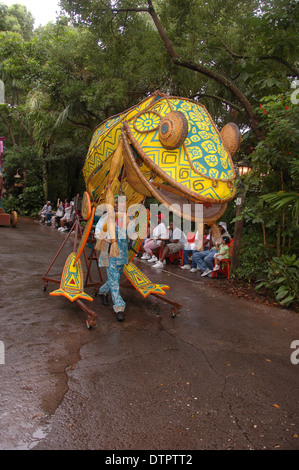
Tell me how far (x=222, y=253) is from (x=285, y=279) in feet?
6.17

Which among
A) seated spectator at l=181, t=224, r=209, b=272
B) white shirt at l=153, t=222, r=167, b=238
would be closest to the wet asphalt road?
seated spectator at l=181, t=224, r=209, b=272

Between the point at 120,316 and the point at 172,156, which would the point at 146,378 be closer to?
the point at 120,316

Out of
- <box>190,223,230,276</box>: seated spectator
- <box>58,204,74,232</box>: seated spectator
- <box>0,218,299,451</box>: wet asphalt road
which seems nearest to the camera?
<box>0,218,299,451</box>: wet asphalt road

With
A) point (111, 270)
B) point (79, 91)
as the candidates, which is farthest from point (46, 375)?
A: point (79, 91)

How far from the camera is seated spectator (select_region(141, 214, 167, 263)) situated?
325 inches

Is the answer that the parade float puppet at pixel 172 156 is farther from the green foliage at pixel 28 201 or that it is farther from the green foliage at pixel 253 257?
the green foliage at pixel 28 201

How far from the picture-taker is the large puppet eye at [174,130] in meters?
3.16

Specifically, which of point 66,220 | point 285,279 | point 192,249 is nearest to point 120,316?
point 285,279

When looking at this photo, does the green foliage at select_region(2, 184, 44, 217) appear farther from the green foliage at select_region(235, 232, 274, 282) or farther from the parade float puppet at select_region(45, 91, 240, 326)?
the parade float puppet at select_region(45, 91, 240, 326)

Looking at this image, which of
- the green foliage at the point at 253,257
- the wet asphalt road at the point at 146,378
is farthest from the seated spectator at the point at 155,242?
the wet asphalt road at the point at 146,378

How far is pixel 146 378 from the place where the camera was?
2.79 metres

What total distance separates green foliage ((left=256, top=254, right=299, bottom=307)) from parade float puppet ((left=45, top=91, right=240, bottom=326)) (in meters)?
1.82

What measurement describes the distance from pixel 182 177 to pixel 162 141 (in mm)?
445
